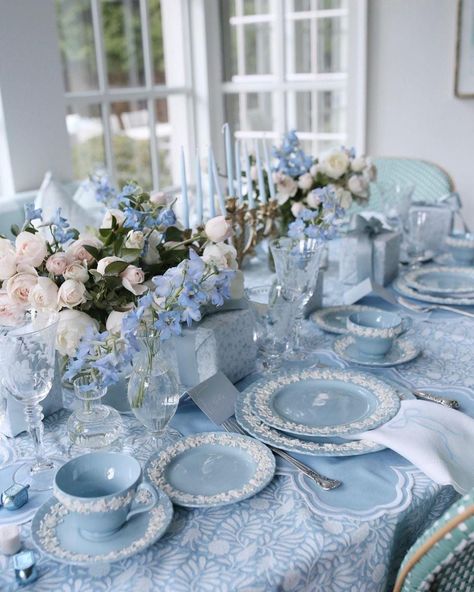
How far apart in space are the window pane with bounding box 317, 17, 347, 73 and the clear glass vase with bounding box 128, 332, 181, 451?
2.85 metres

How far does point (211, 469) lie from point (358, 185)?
3.52ft

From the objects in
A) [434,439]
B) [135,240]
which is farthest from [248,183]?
[434,439]

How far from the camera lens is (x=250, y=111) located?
3.78 m

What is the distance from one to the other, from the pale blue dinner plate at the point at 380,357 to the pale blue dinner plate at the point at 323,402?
0.09m

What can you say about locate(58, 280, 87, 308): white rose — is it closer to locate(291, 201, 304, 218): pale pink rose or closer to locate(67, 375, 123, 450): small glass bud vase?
locate(67, 375, 123, 450): small glass bud vase

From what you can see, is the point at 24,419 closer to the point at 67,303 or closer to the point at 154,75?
the point at 67,303

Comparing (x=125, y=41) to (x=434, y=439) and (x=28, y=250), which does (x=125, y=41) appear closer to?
(x=28, y=250)

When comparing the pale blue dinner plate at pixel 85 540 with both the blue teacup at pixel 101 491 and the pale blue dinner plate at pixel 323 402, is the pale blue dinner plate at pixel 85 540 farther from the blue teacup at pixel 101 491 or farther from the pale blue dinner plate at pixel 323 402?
the pale blue dinner plate at pixel 323 402

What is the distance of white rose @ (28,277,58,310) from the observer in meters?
1.00

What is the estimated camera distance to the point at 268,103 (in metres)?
3.70

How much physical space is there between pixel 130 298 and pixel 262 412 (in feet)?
0.92

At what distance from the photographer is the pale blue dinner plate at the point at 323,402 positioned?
1041 millimetres

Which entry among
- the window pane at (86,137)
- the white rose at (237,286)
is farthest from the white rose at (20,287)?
the window pane at (86,137)

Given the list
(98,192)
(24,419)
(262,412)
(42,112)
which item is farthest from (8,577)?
(42,112)
